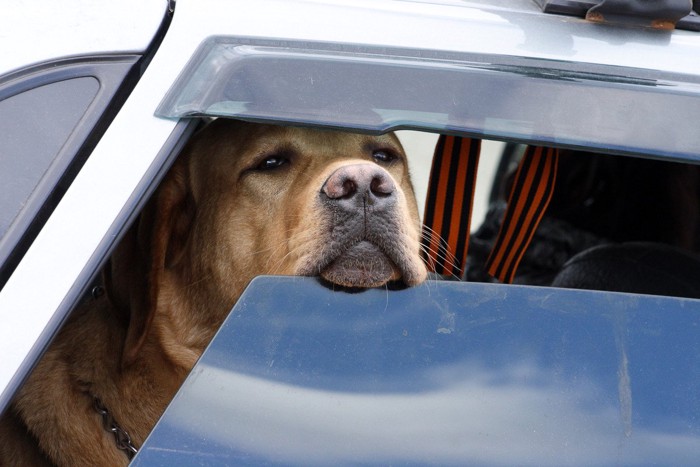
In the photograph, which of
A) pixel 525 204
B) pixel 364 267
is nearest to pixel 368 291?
pixel 364 267

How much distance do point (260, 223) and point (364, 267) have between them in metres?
0.51

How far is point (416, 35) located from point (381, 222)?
0.46 m

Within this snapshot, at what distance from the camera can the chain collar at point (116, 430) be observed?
6.99ft

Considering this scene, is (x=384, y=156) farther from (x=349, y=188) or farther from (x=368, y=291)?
(x=368, y=291)

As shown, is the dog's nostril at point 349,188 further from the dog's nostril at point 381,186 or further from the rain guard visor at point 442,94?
the rain guard visor at point 442,94

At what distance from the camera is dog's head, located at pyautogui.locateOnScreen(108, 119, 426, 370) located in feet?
5.97

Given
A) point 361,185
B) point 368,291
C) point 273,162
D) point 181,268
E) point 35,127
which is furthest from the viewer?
point 181,268

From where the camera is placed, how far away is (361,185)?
176cm

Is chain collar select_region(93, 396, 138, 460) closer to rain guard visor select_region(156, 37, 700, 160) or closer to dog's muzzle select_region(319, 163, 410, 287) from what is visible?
dog's muzzle select_region(319, 163, 410, 287)

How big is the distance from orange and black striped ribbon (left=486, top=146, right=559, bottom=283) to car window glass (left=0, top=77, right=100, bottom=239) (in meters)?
1.01

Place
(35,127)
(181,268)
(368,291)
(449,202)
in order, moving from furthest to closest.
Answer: (181,268) → (449,202) → (368,291) → (35,127)

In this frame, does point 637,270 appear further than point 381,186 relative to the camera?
Yes

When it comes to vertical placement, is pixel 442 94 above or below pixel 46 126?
above

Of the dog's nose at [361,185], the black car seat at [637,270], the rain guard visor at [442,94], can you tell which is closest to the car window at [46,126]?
the rain guard visor at [442,94]
